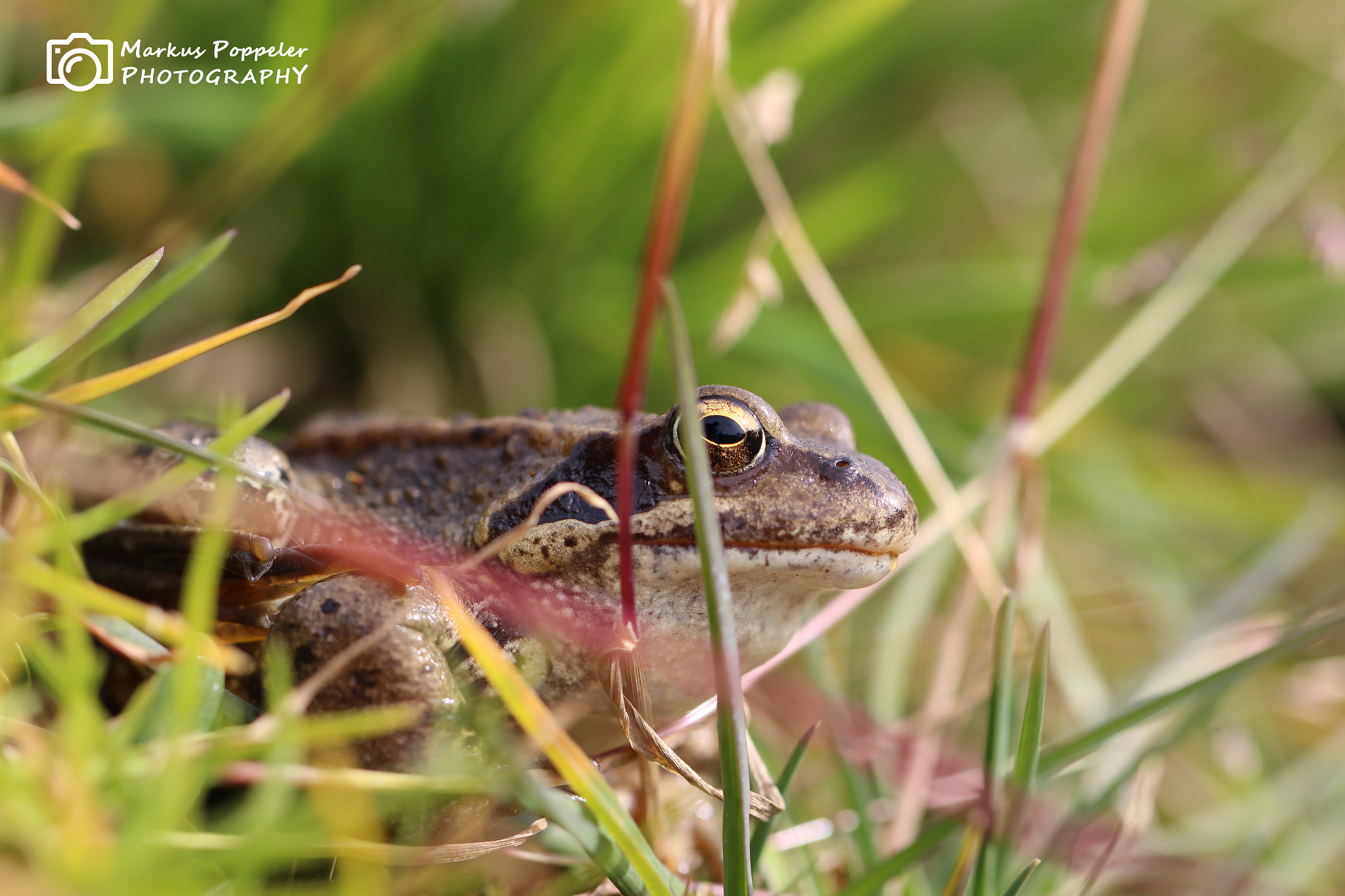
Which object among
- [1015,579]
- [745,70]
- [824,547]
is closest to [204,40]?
[745,70]

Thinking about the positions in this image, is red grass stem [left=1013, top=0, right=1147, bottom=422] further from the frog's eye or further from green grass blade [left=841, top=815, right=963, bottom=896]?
green grass blade [left=841, top=815, right=963, bottom=896]

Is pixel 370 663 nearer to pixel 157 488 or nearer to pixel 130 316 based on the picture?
pixel 157 488

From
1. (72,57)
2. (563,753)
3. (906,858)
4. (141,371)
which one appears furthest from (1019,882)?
(72,57)

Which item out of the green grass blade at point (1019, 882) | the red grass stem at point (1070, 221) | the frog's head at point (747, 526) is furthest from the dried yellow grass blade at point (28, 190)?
the red grass stem at point (1070, 221)

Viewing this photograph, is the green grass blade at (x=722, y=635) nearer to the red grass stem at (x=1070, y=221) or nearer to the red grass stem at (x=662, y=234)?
the red grass stem at (x=662, y=234)

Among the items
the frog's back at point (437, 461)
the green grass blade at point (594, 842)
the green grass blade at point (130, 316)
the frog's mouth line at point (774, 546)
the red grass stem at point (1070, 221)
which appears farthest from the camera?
the red grass stem at point (1070, 221)

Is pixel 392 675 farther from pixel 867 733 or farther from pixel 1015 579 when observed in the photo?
pixel 1015 579

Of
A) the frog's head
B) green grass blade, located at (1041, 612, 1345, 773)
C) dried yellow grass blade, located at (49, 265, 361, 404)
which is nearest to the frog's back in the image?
the frog's head
